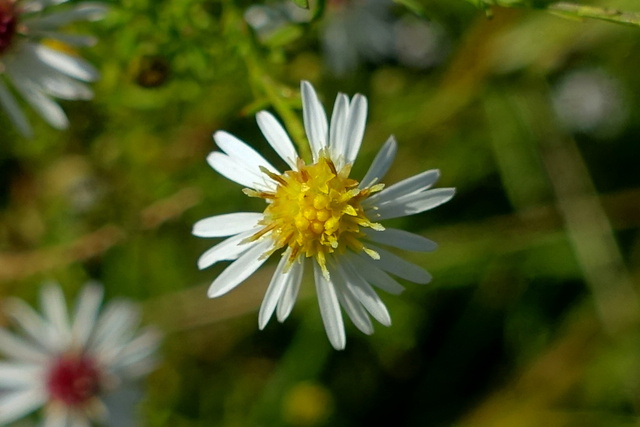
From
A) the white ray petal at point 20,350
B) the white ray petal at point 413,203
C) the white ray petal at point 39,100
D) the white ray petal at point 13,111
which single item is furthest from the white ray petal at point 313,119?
the white ray petal at point 20,350

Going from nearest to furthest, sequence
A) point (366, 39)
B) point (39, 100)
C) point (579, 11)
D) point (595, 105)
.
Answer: point (579, 11) → point (39, 100) → point (366, 39) → point (595, 105)

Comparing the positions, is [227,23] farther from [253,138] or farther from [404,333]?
[404,333]

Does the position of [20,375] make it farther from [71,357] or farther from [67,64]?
[67,64]

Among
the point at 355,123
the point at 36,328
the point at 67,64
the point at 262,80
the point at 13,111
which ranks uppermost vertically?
the point at 67,64

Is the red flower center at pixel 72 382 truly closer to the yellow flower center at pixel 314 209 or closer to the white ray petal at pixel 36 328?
the white ray petal at pixel 36 328

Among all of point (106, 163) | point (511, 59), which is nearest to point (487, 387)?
point (511, 59)

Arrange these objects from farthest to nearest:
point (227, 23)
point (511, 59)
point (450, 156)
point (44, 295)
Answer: point (450, 156) → point (511, 59) → point (44, 295) → point (227, 23)

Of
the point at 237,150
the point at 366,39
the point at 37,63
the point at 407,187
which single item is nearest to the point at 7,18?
the point at 37,63
